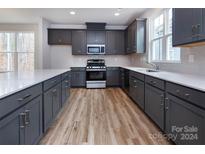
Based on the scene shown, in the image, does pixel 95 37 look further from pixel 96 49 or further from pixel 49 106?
pixel 49 106

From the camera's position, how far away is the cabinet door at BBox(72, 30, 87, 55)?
8109 millimetres

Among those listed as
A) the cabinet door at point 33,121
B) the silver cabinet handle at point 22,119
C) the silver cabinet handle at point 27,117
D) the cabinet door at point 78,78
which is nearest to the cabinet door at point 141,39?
the cabinet door at point 78,78

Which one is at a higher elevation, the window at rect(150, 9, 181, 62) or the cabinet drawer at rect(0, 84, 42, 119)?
the window at rect(150, 9, 181, 62)

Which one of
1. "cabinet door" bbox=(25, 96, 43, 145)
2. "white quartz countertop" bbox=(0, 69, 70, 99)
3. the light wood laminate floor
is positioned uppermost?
"white quartz countertop" bbox=(0, 69, 70, 99)

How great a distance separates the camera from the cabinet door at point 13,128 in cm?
158

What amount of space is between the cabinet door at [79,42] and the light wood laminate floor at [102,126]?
342 centimetres

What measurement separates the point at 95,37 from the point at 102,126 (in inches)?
208

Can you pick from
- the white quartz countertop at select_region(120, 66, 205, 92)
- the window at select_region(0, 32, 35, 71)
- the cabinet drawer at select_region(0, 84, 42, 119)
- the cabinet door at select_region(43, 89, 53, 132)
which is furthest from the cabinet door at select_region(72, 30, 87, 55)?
the cabinet drawer at select_region(0, 84, 42, 119)

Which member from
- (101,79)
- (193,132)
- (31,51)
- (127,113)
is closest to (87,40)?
(101,79)

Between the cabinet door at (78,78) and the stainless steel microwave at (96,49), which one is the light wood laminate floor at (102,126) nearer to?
the cabinet door at (78,78)

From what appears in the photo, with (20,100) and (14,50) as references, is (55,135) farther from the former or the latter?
(14,50)

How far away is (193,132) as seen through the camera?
6.62ft

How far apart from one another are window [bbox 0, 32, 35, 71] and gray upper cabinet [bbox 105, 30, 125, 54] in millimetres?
2932

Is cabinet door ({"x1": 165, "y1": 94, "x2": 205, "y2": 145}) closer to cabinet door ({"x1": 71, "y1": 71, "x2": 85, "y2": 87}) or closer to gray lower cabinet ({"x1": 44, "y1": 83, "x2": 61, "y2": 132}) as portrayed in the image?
gray lower cabinet ({"x1": 44, "y1": 83, "x2": 61, "y2": 132})
